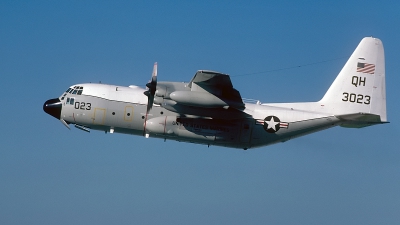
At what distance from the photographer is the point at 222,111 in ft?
70.5

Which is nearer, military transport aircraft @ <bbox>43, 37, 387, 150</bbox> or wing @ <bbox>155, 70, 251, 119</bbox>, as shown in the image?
wing @ <bbox>155, 70, 251, 119</bbox>

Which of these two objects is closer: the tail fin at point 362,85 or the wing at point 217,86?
the wing at point 217,86

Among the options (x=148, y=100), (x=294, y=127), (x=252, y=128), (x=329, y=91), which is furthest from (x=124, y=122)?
(x=329, y=91)

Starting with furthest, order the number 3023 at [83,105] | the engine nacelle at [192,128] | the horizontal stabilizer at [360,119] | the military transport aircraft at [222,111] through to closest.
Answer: the number 3023 at [83,105] → the horizontal stabilizer at [360,119] → the engine nacelle at [192,128] → the military transport aircraft at [222,111]

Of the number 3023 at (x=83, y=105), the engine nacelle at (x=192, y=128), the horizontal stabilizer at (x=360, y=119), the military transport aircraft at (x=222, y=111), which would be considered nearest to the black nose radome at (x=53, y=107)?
the military transport aircraft at (x=222, y=111)

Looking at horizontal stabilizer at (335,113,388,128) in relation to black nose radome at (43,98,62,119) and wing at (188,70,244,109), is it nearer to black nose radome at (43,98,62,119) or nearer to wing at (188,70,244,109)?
wing at (188,70,244,109)

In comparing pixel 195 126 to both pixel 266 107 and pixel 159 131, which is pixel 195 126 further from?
pixel 266 107

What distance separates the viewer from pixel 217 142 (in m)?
22.0

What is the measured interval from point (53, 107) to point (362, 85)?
43.4 ft

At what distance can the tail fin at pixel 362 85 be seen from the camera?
2300 cm

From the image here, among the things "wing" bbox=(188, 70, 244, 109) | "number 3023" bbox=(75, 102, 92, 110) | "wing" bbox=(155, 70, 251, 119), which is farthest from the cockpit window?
"wing" bbox=(188, 70, 244, 109)

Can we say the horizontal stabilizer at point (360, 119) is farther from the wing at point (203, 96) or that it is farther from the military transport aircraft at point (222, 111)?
the wing at point (203, 96)

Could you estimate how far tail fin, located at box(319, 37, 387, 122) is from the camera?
75.5ft

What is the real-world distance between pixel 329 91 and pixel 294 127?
8.90 feet
